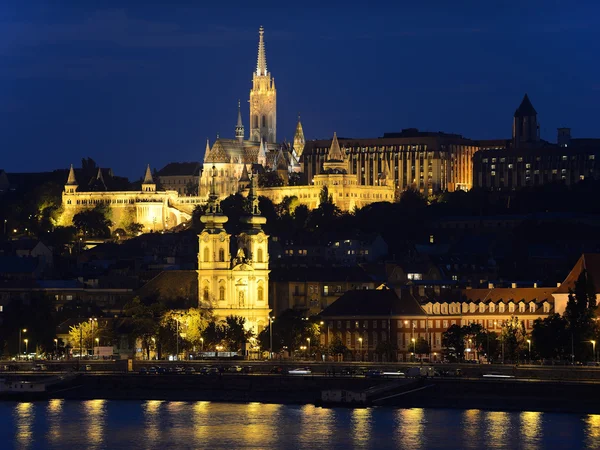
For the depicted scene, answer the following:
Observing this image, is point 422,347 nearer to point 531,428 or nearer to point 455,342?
point 455,342

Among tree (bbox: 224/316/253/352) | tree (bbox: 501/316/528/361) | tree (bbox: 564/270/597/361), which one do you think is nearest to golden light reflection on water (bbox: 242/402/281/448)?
tree (bbox: 501/316/528/361)

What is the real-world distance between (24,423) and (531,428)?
26.5m

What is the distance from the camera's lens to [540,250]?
198250 millimetres

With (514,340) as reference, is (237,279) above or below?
above

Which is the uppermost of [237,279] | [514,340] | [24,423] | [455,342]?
[237,279]

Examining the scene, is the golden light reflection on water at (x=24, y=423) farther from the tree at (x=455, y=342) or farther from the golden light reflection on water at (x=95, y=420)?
the tree at (x=455, y=342)

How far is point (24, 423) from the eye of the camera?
110 metres

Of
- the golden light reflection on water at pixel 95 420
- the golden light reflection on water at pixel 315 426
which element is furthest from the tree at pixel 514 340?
the golden light reflection on water at pixel 95 420

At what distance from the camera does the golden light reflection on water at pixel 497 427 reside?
99.1m

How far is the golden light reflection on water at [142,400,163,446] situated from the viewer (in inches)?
Result: 4080

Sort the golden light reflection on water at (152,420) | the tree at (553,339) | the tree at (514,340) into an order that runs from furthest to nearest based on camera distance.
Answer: the tree at (514,340) → the tree at (553,339) → the golden light reflection on water at (152,420)

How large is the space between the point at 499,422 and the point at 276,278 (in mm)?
59858

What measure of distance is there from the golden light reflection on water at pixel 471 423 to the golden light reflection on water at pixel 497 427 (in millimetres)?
487

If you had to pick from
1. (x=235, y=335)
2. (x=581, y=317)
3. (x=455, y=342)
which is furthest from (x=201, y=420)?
(x=235, y=335)
